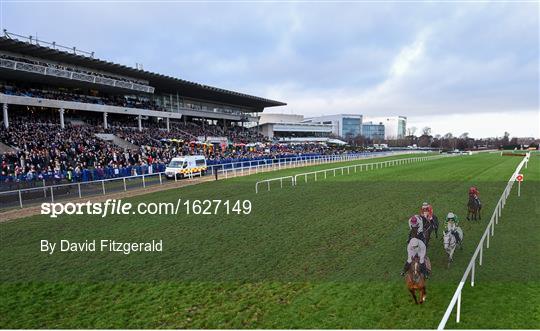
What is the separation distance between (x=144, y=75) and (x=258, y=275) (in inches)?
1746

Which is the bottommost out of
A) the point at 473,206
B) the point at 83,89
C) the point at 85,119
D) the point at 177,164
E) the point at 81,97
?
the point at 473,206

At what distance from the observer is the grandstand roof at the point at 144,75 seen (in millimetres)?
33219

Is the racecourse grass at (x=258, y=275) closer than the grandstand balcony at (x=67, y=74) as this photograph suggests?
Yes

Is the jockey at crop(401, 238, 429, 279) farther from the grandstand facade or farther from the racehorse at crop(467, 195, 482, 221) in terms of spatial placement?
the grandstand facade

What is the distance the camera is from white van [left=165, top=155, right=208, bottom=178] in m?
24.5

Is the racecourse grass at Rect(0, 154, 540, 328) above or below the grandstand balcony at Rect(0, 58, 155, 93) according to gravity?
below

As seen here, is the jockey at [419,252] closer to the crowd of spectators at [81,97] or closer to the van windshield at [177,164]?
the van windshield at [177,164]

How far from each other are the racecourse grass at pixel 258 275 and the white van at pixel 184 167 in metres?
12.1

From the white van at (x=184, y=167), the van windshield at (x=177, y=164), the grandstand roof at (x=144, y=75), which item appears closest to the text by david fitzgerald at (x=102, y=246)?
the white van at (x=184, y=167)

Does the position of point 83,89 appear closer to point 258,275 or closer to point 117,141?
point 117,141

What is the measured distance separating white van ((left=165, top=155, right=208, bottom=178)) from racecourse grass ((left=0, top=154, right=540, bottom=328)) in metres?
12.1

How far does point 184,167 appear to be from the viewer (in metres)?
25.2

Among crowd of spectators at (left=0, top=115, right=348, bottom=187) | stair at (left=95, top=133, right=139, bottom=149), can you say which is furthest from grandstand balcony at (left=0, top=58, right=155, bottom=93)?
stair at (left=95, top=133, right=139, bottom=149)

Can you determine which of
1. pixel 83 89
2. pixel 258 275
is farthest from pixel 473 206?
pixel 83 89
